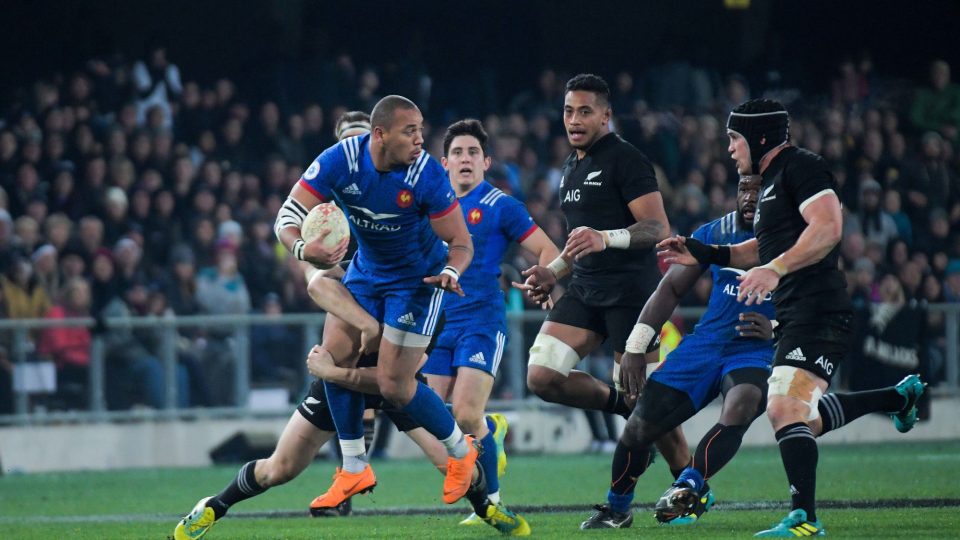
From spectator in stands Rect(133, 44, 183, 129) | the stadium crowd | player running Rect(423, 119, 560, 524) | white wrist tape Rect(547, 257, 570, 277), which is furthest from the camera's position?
spectator in stands Rect(133, 44, 183, 129)

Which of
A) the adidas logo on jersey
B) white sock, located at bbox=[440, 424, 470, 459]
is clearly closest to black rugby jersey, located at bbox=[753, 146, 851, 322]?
the adidas logo on jersey

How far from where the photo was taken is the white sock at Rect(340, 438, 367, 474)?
324 inches

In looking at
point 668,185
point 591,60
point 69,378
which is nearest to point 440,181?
point 69,378

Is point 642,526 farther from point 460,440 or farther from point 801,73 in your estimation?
point 801,73

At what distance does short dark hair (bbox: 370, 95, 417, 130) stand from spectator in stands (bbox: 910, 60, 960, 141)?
1436cm

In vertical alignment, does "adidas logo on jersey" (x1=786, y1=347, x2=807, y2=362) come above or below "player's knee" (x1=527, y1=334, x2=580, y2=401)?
above

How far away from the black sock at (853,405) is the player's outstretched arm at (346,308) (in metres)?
2.50

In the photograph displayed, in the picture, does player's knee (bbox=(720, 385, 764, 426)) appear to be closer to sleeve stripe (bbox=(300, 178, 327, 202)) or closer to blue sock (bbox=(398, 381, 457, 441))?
blue sock (bbox=(398, 381, 457, 441))

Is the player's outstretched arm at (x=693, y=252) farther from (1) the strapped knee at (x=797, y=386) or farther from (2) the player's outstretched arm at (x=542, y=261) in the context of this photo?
(2) the player's outstretched arm at (x=542, y=261)

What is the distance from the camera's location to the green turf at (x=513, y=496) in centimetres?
836

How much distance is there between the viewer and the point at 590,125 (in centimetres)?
936

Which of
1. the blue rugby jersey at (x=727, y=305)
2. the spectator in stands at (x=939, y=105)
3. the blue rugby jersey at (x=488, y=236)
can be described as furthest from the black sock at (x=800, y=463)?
the spectator in stands at (x=939, y=105)

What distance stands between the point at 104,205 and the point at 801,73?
10.9 m

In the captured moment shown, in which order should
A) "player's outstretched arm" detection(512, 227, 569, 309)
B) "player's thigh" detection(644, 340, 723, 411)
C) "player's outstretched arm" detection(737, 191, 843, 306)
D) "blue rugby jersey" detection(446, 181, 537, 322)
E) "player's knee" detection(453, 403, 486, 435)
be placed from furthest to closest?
1. "blue rugby jersey" detection(446, 181, 537, 322)
2. "player's knee" detection(453, 403, 486, 435)
3. "player's outstretched arm" detection(512, 227, 569, 309)
4. "player's thigh" detection(644, 340, 723, 411)
5. "player's outstretched arm" detection(737, 191, 843, 306)
